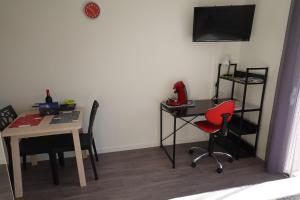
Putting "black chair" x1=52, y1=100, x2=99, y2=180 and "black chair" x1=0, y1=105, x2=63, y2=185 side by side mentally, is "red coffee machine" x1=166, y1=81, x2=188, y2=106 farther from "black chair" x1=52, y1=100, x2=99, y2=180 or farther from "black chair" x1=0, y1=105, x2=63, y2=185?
"black chair" x1=0, y1=105, x2=63, y2=185

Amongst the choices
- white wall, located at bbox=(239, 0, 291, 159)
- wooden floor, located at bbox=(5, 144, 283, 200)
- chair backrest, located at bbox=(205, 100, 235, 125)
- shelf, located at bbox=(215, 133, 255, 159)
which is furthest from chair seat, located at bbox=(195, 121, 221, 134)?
white wall, located at bbox=(239, 0, 291, 159)

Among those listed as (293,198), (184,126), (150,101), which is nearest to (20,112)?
(150,101)

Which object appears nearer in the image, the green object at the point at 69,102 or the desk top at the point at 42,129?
Answer: the desk top at the point at 42,129

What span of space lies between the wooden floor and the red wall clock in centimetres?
187

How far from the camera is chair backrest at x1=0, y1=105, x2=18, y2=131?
225cm

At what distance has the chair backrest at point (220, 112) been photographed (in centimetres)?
238

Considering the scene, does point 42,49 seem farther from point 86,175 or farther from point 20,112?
point 86,175

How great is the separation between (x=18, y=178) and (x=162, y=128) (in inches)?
74.5

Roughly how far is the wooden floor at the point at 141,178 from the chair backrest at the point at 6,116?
2.32 ft

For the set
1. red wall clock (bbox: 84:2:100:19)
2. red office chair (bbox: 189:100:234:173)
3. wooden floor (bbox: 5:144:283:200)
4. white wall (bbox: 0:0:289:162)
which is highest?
red wall clock (bbox: 84:2:100:19)

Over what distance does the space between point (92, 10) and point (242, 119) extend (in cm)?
236

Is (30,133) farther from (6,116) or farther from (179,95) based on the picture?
(179,95)

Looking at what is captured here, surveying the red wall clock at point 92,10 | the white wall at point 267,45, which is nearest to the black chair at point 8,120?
the red wall clock at point 92,10

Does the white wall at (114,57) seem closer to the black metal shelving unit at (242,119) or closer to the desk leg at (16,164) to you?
the black metal shelving unit at (242,119)
